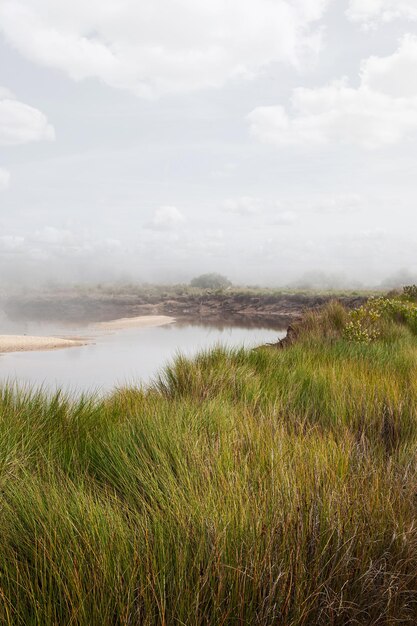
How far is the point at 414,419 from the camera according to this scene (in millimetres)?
3812

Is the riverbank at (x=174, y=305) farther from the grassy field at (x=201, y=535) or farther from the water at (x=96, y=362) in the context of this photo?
the grassy field at (x=201, y=535)

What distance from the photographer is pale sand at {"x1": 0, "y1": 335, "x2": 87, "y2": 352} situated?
23.1m

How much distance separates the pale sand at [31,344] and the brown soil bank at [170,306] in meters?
16.7

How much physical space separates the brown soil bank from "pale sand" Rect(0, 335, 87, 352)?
16679 mm

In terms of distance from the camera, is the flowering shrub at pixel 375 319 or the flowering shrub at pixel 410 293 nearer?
the flowering shrub at pixel 375 319

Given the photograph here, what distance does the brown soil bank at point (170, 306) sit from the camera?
1811 inches

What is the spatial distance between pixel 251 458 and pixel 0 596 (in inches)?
55.3

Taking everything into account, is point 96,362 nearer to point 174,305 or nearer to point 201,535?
point 201,535

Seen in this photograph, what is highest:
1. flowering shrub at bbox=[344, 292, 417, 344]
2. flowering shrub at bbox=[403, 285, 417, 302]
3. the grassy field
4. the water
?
flowering shrub at bbox=[403, 285, 417, 302]

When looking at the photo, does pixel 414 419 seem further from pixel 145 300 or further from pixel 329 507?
pixel 145 300

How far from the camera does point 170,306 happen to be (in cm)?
5728

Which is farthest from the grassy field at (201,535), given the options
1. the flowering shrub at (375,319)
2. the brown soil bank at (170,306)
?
the brown soil bank at (170,306)

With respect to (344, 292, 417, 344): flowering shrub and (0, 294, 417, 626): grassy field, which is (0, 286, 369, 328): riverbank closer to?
(344, 292, 417, 344): flowering shrub

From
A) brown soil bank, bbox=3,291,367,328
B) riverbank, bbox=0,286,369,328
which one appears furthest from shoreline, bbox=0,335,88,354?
brown soil bank, bbox=3,291,367,328
